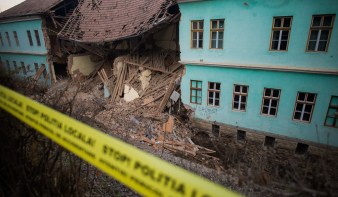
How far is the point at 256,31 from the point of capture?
7977 mm

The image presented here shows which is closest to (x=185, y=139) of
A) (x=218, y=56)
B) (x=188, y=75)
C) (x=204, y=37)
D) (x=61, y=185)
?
(x=188, y=75)

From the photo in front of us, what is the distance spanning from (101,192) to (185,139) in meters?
6.03

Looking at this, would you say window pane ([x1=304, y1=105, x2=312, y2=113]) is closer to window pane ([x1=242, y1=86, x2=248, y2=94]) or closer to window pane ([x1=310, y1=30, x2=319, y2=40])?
window pane ([x1=242, y1=86, x2=248, y2=94])

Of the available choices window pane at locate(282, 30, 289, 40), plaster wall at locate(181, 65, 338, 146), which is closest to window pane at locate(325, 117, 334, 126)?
plaster wall at locate(181, 65, 338, 146)

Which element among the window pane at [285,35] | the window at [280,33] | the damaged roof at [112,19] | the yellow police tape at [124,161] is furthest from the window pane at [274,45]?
the yellow police tape at [124,161]

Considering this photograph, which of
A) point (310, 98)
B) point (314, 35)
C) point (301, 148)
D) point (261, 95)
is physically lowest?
point (301, 148)

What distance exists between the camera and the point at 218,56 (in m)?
9.06

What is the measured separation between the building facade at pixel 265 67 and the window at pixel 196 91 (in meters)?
0.06

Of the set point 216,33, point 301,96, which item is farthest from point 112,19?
point 301,96

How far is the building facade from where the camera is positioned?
7.13m

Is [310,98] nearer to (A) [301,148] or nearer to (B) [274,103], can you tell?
(B) [274,103]

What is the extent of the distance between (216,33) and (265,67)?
280 cm

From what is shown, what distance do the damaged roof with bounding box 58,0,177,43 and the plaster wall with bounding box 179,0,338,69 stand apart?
8.01 ft

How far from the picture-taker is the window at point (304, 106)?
7.66 metres
